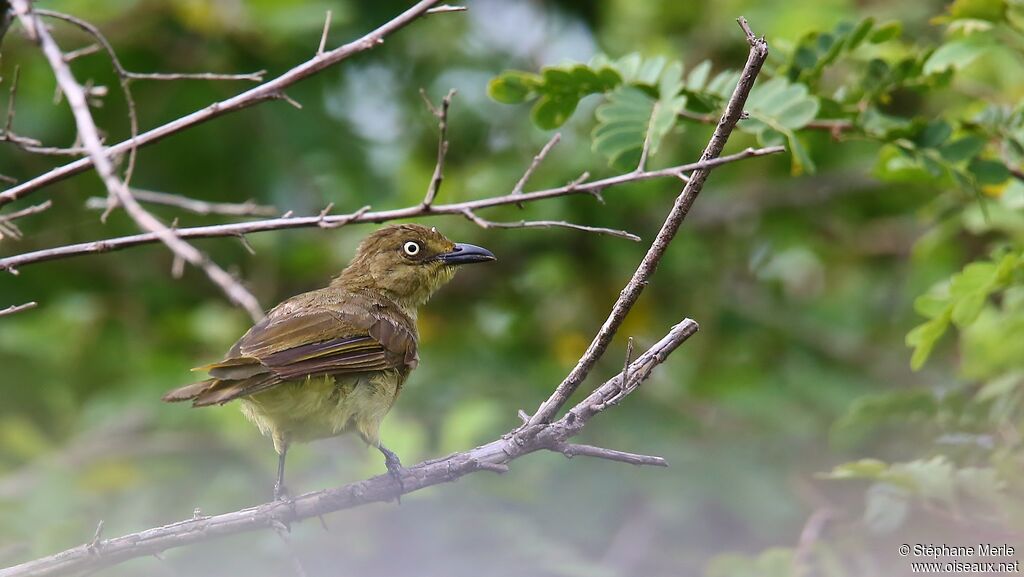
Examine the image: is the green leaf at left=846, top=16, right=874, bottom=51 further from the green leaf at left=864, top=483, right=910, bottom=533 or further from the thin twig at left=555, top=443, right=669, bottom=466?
the thin twig at left=555, top=443, right=669, bottom=466

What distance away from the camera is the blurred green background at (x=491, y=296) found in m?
5.81

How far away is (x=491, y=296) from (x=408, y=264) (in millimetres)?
2127

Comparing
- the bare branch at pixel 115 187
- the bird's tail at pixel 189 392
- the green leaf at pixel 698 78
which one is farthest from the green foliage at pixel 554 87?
the bare branch at pixel 115 187

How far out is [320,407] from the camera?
407 centimetres

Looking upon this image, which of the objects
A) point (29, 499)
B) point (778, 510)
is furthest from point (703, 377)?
point (29, 499)

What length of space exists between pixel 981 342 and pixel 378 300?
257cm

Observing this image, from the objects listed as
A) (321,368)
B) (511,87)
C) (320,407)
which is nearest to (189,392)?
(321,368)

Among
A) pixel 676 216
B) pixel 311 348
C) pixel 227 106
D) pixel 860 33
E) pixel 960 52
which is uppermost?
pixel 960 52

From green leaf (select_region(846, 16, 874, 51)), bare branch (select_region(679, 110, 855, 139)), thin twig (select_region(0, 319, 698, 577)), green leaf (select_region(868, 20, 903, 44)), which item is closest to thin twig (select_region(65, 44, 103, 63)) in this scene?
thin twig (select_region(0, 319, 698, 577))

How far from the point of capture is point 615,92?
385cm

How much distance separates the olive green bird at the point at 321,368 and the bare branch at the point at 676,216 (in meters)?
0.79

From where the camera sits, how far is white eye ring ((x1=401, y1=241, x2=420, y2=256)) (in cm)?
508

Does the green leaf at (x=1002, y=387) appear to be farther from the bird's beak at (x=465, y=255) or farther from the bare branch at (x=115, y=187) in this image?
the bare branch at (x=115, y=187)

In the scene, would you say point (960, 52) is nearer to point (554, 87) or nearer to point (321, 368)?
point (554, 87)
